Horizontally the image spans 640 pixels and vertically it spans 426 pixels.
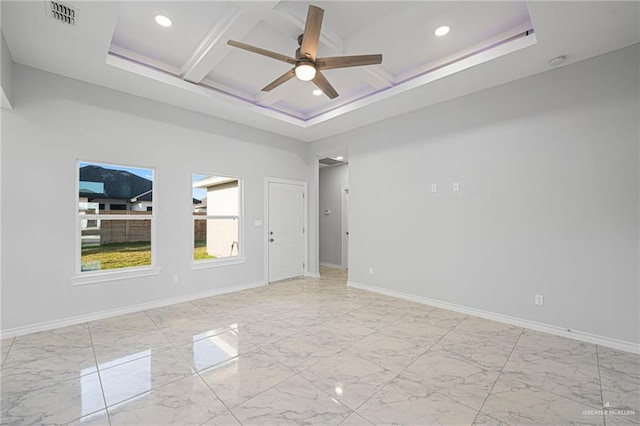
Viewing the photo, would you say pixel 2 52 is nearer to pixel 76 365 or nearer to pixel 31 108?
pixel 31 108

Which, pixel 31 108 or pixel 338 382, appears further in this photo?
pixel 31 108

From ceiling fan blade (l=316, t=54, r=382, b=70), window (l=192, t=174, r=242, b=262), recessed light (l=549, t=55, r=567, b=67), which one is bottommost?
window (l=192, t=174, r=242, b=262)

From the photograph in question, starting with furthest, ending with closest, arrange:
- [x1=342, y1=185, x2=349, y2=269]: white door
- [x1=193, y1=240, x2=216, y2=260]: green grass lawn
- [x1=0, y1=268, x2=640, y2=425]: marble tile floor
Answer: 1. [x1=342, y1=185, x2=349, y2=269]: white door
2. [x1=193, y1=240, x2=216, y2=260]: green grass lawn
3. [x1=0, y1=268, x2=640, y2=425]: marble tile floor

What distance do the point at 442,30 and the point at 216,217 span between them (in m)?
4.12

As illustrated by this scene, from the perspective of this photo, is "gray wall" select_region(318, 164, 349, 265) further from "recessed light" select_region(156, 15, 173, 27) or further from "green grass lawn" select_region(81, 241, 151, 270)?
"recessed light" select_region(156, 15, 173, 27)

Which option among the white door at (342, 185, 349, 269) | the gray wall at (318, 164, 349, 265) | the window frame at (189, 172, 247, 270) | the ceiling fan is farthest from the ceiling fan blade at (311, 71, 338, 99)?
the white door at (342, 185, 349, 269)

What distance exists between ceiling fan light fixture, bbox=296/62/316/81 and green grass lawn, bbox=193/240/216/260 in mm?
3182

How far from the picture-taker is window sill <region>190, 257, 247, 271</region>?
4.45 m

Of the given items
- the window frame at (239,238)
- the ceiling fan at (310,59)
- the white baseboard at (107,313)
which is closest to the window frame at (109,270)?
the white baseboard at (107,313)

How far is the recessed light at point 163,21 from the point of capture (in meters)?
2.71

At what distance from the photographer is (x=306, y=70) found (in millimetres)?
2605

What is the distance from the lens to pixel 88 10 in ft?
7.67

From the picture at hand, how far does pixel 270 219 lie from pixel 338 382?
373 centimetres

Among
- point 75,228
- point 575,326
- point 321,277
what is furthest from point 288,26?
point 321,277
